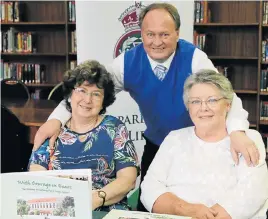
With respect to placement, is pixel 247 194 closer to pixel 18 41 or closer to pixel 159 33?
pixel 159 33

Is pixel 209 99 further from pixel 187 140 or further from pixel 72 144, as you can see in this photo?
pixel 72 144

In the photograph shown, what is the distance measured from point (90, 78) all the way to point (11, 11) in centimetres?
410

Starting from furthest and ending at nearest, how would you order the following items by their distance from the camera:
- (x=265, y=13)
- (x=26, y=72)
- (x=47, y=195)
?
1. (x=26, y=72)
2. (x=265, y=13)
3. (x=47, y=195)

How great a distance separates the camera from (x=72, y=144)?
81.0 inches

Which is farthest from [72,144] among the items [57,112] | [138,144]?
[138,144]

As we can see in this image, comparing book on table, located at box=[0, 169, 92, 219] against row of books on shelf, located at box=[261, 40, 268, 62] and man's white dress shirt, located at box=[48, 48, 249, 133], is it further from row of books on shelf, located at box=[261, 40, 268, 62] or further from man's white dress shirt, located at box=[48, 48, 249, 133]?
row of books on shelf, located at box=[261, 40, 268, 62]

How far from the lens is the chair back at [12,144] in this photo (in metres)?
3.04

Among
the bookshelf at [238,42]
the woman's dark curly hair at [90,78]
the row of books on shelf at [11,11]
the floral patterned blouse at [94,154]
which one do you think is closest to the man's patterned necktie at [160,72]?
the woman's dark curly hair at [90,78]

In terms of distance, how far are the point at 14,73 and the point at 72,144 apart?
4126 mm

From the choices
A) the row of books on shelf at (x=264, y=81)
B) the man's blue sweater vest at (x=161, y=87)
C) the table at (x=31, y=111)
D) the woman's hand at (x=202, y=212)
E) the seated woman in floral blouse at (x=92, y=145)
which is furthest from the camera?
the row of books on shelf at (x=264, y=81)

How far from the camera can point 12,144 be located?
3.11 meters

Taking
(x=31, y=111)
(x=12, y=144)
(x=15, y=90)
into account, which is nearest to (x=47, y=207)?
(x=12, y=144)

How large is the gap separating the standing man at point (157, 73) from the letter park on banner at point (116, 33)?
54 cm

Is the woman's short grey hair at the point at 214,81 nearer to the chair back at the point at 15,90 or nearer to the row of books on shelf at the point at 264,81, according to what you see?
the chair back at the point at 15,90
